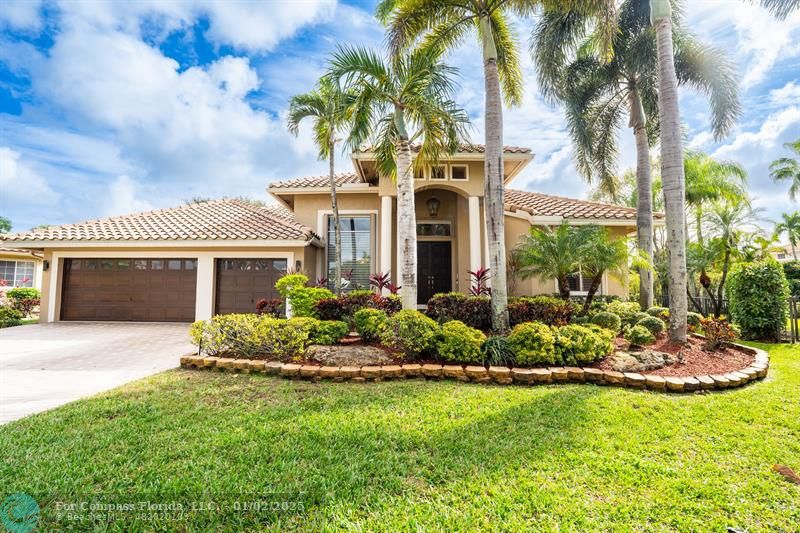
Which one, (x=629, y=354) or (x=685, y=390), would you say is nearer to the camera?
(x=685, y=390)

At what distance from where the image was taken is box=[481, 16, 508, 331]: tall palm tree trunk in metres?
7.29

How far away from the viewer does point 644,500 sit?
8.80ft

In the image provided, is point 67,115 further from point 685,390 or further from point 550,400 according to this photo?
point 685,390

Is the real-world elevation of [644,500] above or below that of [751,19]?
below

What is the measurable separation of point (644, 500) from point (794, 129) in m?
34.0

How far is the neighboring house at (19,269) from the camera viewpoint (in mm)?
21031

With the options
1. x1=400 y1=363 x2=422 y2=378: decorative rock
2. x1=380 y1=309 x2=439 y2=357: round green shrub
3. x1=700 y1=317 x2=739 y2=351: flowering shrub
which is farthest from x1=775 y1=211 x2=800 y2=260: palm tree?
x1=400 y1=363 x2=422 y2=378: decorative rock

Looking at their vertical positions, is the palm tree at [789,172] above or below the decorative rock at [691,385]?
above

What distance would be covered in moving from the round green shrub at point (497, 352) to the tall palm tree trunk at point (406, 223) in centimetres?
224

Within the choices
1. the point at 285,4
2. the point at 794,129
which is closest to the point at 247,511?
the point at 285,4

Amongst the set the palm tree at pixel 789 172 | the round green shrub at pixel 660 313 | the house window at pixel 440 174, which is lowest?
the round green shrub at pixel 660 313

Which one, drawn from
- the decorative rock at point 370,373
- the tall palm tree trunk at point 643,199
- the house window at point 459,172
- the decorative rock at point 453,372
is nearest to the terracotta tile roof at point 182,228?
the house window at point 459,172

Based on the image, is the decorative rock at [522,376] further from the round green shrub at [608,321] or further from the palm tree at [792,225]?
the palm tree at [792,225]

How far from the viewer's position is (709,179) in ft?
59.9
